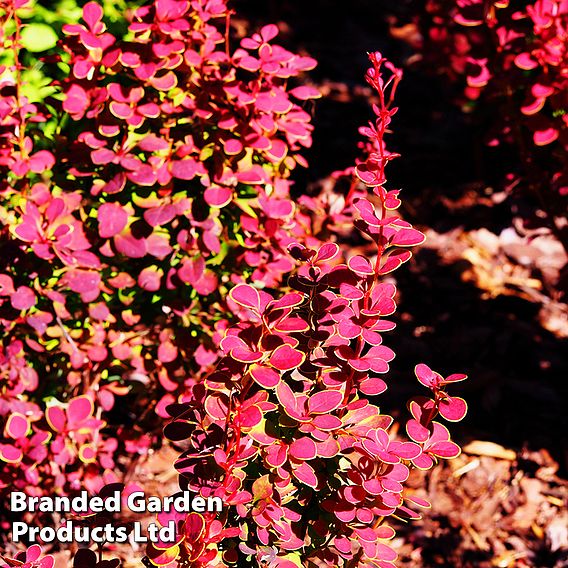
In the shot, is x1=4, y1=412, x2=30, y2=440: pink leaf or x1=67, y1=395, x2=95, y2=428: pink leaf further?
x1=67, y1=395, x2=95, y2=428: pink leaf

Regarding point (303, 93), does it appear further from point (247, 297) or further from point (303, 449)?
point (303, 449)

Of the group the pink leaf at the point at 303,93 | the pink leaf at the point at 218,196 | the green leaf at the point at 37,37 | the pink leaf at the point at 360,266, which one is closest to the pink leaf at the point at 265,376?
the pink leaf at the point at 360,266

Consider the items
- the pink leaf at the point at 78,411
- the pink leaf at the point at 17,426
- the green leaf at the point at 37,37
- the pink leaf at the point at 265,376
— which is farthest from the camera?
the green leaf at the point at 37,37

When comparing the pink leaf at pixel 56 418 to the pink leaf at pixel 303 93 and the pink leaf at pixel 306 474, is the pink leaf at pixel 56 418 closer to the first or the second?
the pink leaf at pixel 306 474

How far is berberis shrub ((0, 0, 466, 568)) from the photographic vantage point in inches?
60.6

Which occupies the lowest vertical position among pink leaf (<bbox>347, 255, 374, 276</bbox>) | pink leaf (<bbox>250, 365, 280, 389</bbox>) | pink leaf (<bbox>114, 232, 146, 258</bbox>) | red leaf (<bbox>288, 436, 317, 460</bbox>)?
red leaf (<bbox>288, 436, 317, 460</bbox>)

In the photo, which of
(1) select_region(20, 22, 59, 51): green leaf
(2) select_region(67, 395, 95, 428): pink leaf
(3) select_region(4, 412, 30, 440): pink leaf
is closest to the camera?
(3) select_region(4, 412, 30, 440): pink leaf

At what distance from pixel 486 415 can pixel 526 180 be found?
101cm

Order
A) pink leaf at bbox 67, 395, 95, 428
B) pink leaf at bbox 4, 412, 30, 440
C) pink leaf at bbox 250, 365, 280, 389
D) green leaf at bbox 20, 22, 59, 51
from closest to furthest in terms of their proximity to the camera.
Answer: pink leaf at bbox 250, 365, 280, 389 → pink leaf at bbox 4, 412, 30, 440 → pink leaf at bbox 67, 395, 95, 428 → green leaf at bbox 20, 22, 59, 51

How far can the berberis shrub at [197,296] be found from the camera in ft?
5.05

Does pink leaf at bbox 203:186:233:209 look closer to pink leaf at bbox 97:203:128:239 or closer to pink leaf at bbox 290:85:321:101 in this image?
pink leaf at bbox 97:203:128:239

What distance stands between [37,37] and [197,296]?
0.95m

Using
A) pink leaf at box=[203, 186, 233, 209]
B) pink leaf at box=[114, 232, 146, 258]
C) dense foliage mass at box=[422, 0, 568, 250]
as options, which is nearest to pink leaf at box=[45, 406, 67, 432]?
pink leaf at box=[114, 232, 146, 258]

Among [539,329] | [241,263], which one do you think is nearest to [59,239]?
[241,263]
